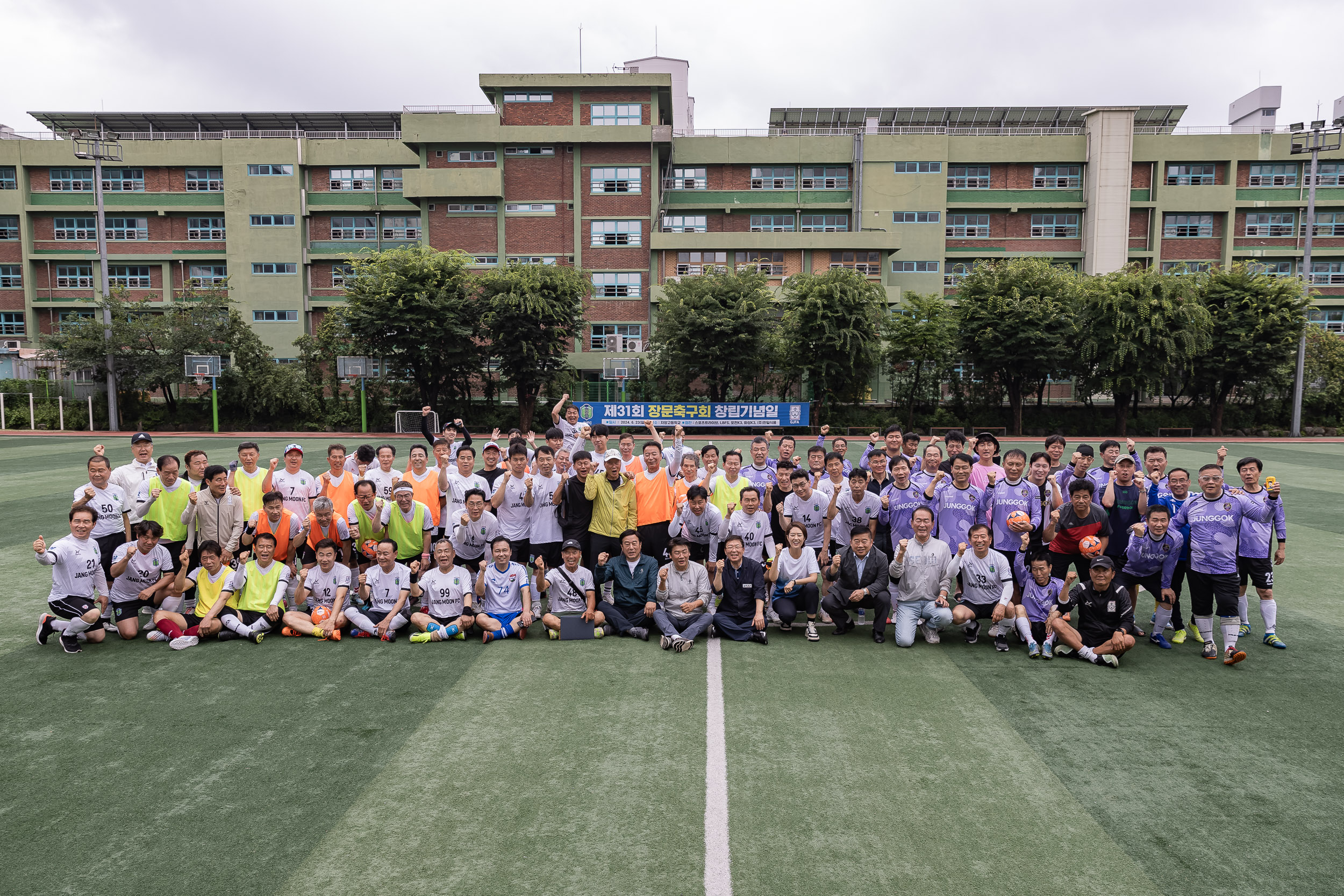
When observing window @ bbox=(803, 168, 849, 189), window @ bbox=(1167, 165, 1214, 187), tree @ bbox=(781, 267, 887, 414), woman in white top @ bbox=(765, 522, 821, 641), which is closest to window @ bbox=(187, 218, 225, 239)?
tree @ bbox=(781, 267, 887, 414)

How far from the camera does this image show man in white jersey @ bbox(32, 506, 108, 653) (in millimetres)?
7695

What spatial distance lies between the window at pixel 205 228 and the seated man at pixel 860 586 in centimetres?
5290

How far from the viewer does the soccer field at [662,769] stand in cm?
432

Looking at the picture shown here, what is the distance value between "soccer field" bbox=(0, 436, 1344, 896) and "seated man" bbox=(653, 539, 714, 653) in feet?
1.15

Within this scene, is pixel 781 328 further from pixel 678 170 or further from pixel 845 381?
pixel 678 170

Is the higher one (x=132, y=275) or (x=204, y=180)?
(x=204, y=180)

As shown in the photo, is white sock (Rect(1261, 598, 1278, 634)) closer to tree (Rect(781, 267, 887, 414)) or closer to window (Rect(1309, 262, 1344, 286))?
tree (Rect(781, 267, 887, 414))

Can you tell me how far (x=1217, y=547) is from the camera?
7.79 metres

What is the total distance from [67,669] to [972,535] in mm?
8972

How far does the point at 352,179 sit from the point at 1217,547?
169 ft

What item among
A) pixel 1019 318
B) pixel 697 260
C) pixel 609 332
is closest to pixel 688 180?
pixel 697 260

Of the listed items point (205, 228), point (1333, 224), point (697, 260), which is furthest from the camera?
point (205, 228)

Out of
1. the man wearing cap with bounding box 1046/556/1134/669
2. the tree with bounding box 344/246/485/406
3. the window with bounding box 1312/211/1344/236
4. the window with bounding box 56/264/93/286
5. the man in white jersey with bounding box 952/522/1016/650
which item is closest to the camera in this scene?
the man wearing cap with bounding box 1046/556/1134/669

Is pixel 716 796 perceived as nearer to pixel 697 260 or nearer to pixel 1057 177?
pixel 697 260
